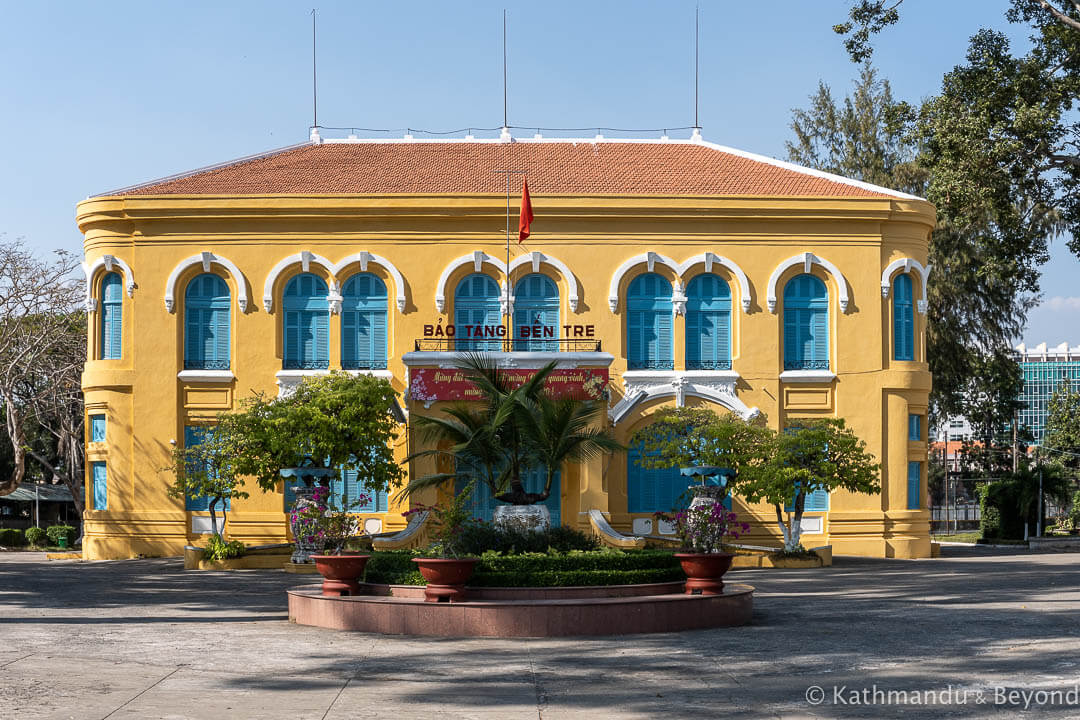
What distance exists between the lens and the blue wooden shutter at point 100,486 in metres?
34.4

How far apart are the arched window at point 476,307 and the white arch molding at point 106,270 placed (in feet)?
28.2

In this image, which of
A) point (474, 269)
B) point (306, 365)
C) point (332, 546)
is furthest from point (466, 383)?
point (332, 546)

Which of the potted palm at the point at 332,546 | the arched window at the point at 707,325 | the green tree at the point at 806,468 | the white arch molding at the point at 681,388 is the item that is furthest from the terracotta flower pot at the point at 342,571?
the arched window at the point at 707,325

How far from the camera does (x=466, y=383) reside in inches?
1254

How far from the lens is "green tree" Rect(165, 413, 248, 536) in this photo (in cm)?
3003

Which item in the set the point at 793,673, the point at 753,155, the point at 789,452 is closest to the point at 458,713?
the point at 793,673

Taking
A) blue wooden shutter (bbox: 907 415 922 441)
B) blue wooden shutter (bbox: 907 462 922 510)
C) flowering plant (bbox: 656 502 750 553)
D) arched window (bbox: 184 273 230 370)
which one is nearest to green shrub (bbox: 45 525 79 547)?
arched window (bbox: 184 273 230 370)

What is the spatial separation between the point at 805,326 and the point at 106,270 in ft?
61.3

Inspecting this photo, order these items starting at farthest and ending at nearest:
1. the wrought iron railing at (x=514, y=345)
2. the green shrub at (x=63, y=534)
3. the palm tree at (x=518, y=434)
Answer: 1. the green shrub at (x=63, y=534)
2. the wrought iron railing at (x=514, y=345)
3. the palm tree at (x=518, y=434)

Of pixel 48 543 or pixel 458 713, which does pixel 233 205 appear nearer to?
pixel 48 543

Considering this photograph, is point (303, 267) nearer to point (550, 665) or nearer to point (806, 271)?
point (806, 271)

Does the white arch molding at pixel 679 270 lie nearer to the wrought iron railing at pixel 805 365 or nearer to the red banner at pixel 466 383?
the wrought iron railing at pixel 805 365

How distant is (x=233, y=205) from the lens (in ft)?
112

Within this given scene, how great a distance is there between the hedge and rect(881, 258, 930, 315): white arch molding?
59.2 feet
